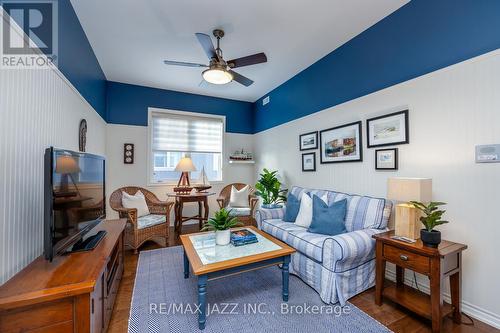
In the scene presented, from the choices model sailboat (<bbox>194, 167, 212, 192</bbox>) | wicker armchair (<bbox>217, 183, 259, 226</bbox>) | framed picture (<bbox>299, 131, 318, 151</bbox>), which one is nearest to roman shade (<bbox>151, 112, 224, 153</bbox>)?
model sailboat (<bbox>194, 167, 212, 192</bbox>)

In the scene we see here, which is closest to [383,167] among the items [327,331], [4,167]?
[327,331]

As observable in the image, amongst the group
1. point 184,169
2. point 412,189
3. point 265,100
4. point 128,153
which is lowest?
point 412,189

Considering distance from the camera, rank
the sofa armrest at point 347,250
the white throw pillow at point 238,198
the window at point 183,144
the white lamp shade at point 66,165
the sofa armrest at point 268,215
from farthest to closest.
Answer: the window at point 183,144, the white throw pillow at point 238,198, the sofa armrest at point 268,215, the sofa armrest at point 347,250, the white lamp shade at point 66,165

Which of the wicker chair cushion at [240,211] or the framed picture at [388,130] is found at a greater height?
the framed picture at [388,130]

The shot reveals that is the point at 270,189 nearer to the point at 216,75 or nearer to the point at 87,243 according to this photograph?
→ the point at 216,75

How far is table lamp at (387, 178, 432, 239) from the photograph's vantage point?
6.09 feet

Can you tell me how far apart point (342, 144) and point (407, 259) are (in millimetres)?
1650

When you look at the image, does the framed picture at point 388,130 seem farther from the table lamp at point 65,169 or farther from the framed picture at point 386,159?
the table lamp at point 65,169

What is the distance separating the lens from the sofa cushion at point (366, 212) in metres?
2.32

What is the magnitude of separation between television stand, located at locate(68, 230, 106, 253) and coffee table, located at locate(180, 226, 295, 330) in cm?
75

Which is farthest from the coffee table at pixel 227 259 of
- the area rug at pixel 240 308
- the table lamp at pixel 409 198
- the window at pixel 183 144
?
the window at pixel 183 144

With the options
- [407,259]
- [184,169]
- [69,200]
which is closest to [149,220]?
[184,169]

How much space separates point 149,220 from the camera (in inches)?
134

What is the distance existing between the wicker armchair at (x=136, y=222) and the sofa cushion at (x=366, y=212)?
268cm
